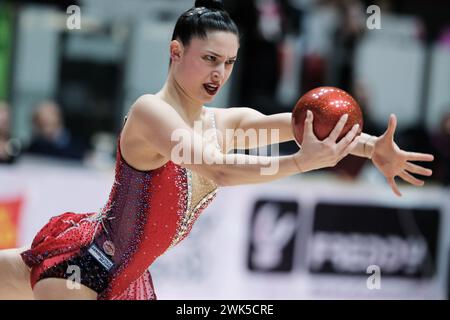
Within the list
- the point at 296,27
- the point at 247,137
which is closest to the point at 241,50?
the point at 296,27

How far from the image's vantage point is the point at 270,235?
6805 mm

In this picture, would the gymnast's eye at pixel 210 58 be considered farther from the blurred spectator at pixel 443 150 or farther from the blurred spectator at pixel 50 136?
the blurred spectator at pixel 443 150

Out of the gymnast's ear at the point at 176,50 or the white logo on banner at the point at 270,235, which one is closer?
the gymnast's ear at the point at 176,50

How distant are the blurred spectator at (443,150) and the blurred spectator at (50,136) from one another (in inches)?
123

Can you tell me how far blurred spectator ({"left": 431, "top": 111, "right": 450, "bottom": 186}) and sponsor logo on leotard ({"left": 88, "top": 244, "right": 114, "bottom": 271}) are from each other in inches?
191

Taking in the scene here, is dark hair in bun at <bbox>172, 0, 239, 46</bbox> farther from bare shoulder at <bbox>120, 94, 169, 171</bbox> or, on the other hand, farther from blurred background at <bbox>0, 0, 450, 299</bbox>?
blurred background at <bbox>0, 0, 450, 299</bbox>

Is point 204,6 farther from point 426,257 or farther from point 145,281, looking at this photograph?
point 426,257

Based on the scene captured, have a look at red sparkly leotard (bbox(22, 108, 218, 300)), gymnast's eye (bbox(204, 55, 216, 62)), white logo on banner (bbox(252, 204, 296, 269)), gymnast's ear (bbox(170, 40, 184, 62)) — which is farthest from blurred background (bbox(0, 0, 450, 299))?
gymnast's eye (bbox(204, 55, 216, 62))

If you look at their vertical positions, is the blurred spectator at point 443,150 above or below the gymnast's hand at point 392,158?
below

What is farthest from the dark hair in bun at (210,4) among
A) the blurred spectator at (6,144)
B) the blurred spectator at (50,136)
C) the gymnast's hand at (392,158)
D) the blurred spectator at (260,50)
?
the blurred spectator at (260,50)

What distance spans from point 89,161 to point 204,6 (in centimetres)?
389

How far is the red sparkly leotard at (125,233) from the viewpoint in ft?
11.0

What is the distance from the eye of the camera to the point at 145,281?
371 centimetres

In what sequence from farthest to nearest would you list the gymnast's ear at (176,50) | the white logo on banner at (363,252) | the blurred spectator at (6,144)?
the white logo on banner at (363,252), the blurred spectator at (6,144), the gymnast's ear at (176,50)
